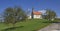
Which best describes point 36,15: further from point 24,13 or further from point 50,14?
point 24,13

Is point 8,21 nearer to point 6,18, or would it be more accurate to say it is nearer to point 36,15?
point 6,18

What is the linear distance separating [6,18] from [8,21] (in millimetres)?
512

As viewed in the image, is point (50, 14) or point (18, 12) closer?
point (18, 12)

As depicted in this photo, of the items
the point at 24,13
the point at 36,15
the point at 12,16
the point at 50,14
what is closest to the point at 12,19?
the point at 12,16

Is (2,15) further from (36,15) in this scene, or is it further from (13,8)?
(36,15)

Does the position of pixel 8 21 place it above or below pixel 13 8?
below

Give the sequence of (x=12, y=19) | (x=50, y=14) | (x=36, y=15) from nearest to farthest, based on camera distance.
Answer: (x=12, y=19)
(x=50, y=14)
(x=36, y=15)

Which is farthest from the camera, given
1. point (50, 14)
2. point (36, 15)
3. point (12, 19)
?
point (36, 15)

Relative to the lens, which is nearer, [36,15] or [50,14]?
[50,14]

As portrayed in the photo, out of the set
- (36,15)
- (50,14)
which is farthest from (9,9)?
(36,15)

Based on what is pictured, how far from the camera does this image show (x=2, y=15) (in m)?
24.1

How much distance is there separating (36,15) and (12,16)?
241ft

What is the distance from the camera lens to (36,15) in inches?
3834

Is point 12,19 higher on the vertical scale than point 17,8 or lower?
lower
